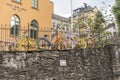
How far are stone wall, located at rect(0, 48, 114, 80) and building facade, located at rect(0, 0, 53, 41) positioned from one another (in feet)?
34.8

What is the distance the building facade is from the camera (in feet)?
83.5

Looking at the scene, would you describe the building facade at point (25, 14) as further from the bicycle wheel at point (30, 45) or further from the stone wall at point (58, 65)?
the stone wall at point (58, 65)

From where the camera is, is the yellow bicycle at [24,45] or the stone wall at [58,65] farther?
the yellow bicycle at [24,45]

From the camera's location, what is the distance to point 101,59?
46.5 feet

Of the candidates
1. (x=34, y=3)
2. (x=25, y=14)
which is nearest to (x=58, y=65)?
(x=25, y=14)

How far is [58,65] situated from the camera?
12.9 metres

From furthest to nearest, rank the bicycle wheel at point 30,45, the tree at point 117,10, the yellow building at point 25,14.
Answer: the yellow building at point 25,14
the tree at point 117,10
the bicycle wheel at point 30,45

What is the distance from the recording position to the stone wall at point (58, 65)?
12.0 m

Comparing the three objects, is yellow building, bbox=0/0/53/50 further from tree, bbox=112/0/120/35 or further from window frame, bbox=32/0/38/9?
tree, bbox=112/0/120/35

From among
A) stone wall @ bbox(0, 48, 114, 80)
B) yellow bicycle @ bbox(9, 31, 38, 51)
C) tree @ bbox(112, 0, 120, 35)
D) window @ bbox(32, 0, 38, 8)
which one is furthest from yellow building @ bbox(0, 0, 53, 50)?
stone wall @ bbox(0, 48, 114, 80)

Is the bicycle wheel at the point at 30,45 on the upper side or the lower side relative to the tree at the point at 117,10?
lower

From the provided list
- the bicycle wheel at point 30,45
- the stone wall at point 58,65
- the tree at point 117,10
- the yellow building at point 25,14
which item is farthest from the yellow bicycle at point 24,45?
the yellow building at point 25,14

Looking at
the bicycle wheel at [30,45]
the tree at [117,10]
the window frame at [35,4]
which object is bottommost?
the bicycle wheel at [30,45]

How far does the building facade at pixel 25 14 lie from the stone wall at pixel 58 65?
34.8ft
